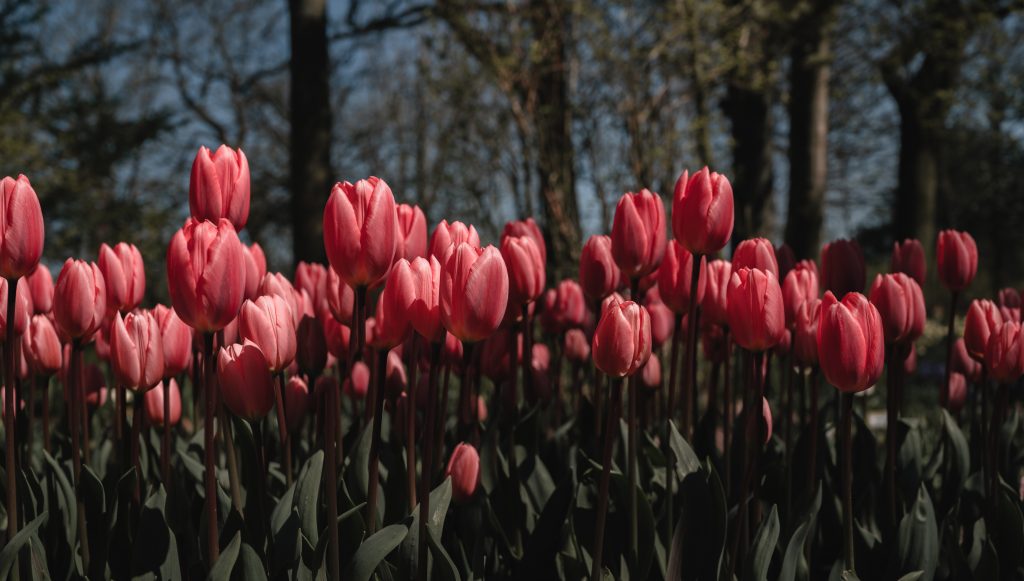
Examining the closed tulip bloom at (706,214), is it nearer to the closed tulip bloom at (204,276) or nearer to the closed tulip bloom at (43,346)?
the closed tulip bloom at (204,276)

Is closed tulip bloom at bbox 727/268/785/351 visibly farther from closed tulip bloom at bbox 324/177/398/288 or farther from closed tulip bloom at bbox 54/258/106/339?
closed tulip bloom at bbox 54/258/106/339

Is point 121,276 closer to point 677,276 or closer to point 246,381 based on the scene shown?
point 246,381

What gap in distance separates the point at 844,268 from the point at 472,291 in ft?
3.10

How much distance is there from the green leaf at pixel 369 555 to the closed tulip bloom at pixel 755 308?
Answer: 61cm

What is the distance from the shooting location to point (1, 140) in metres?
8.91

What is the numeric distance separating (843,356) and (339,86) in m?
18.1

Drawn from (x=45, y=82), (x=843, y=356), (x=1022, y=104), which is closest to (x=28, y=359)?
(x=843, y=356)

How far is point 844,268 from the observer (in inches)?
66.4

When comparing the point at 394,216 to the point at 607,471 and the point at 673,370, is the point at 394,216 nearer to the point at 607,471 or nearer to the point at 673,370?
the point at 607,471

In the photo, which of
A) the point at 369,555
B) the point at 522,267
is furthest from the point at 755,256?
the point at 369,555

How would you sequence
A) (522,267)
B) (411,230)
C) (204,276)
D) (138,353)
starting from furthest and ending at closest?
1. (522,267)
2. (411,230)
3. (138,353)
4. (204,276)

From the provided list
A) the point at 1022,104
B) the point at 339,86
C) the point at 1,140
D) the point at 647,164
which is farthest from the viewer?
Answer: the point at 339,86

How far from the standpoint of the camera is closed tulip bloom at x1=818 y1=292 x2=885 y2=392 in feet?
3.92

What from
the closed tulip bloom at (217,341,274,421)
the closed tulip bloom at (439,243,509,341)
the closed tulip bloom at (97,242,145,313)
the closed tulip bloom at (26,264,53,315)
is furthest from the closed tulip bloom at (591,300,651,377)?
the closed tulip bloom at (26,264,53,315)
